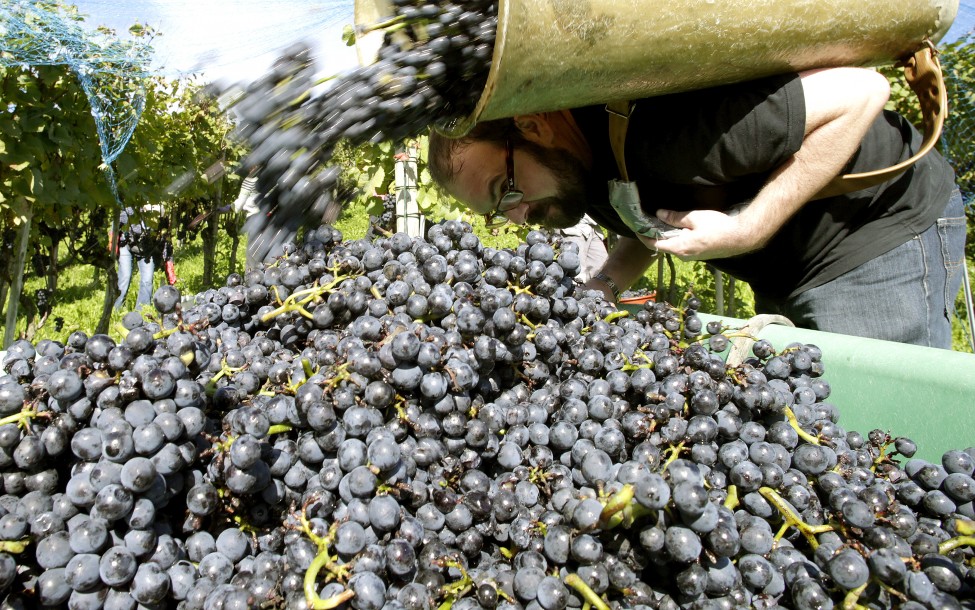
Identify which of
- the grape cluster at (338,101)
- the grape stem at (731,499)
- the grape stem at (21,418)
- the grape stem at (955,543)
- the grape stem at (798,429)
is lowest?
the grape stem at (955,543)

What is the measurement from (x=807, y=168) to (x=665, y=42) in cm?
59

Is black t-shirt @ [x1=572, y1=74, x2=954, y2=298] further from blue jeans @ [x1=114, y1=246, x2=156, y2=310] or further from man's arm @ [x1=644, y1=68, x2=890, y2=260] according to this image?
blue jeans @ [x1=114, y1=246, x2=156, y2=310]

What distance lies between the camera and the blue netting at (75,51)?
305 cm

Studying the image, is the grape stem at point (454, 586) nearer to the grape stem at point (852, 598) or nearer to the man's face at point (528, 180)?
the grape stem at point (852, 598)

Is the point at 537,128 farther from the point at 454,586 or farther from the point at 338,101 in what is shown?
the point at 454,586

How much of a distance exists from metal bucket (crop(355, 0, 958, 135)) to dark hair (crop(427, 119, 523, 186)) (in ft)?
1.04

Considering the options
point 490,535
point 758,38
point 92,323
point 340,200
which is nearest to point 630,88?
point 758,38

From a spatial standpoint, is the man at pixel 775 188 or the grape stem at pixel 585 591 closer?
the grape stem at pixel 585 591

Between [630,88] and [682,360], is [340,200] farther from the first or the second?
[682,360]

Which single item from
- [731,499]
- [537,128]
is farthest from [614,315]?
[537,128]

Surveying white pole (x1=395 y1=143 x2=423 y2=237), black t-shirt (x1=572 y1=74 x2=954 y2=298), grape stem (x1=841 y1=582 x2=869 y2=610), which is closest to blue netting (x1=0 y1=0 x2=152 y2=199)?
white pole (x1=395 y1=143 x2=423 y2=237)

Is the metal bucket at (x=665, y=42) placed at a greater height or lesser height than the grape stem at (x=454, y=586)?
greater

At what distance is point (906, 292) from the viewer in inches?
72.5

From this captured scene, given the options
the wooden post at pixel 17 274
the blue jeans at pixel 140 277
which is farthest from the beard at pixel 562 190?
the blue jeans at pixel 140 277
